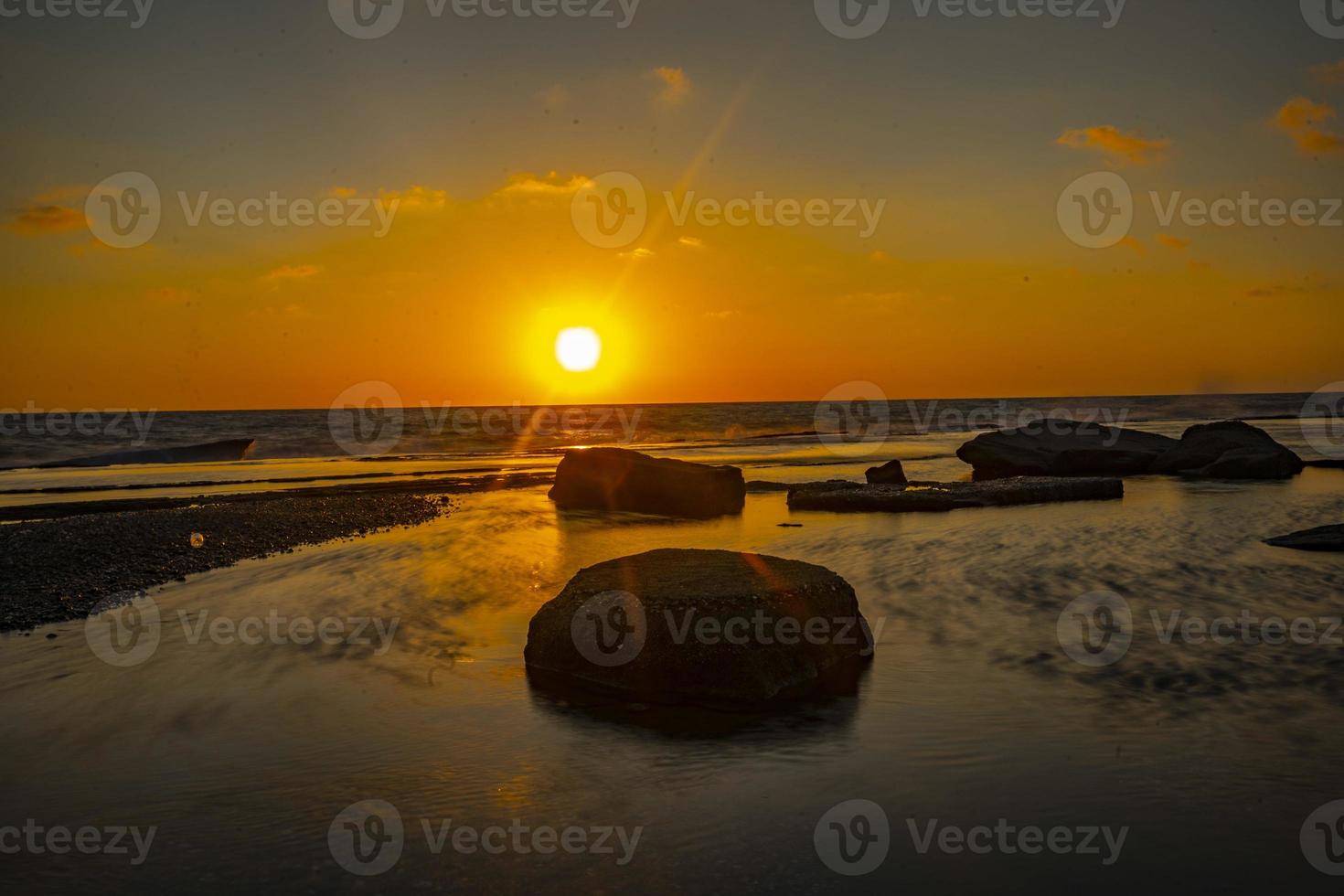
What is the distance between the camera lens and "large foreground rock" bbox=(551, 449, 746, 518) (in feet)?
63.6

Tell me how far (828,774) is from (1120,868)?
5.42 ft

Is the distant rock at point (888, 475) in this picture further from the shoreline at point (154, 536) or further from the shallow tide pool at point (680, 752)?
the shallow tide pool at point (680, 752)

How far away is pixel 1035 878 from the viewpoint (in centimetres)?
427

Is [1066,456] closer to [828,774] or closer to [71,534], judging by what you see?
[828,774]

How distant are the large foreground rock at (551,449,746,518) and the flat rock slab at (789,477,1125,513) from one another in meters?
1.81

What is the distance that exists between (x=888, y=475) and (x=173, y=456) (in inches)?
1619

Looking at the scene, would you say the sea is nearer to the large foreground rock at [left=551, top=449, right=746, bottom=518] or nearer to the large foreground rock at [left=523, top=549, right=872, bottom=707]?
the large foreground rock at [left=523, top=549, right=872, bottom=707]

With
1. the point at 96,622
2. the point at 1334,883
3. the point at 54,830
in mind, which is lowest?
the point at 1334,883

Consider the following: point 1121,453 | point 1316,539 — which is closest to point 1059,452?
point 1121,453

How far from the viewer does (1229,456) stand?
25.2 m

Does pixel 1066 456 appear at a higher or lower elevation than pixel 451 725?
higher

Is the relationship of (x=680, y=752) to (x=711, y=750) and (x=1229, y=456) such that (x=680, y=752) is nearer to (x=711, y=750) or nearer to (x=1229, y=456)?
(x=711, y=750)

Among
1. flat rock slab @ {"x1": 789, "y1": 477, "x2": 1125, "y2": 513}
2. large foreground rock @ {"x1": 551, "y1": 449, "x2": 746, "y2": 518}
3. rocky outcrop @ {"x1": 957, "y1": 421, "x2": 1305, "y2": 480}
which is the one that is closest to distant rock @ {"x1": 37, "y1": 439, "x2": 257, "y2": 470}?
large foreground rock @ {"x1": 551, "y1": 449, "x2": 746, "y2": 518}

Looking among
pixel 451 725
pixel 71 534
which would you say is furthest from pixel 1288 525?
pixel 71 534
